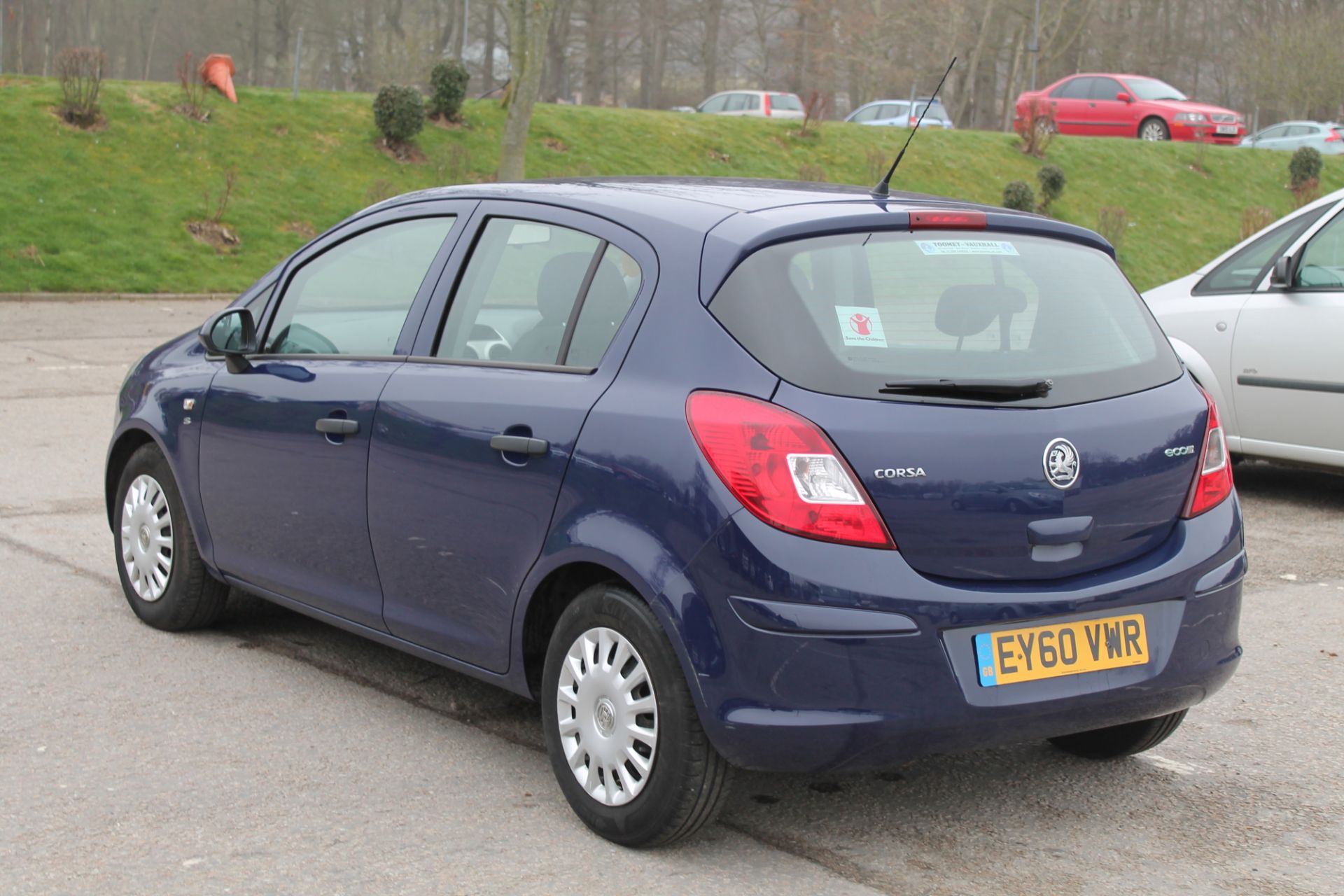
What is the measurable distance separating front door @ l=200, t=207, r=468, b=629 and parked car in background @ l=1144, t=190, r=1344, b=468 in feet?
16.9

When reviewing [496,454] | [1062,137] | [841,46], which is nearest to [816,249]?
[496,454]

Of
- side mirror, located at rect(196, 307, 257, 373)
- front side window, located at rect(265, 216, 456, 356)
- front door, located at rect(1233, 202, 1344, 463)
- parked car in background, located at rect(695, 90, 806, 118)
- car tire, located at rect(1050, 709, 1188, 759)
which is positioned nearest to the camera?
car tire, located at rect(1050, 709, 1188, 759)

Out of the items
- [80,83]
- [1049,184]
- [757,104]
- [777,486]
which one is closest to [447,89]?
[80,83]

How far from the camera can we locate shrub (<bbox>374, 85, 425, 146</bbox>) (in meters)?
25.4

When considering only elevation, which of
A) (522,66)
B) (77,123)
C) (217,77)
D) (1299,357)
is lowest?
(1299,357)

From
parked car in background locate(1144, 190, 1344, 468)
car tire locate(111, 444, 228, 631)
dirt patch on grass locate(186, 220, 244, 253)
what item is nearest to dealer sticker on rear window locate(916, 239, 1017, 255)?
car tire locate(111, 444, 228, 631)

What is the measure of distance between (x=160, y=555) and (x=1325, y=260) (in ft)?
20.7

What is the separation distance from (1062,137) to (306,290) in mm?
32383

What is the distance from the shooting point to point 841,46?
195ft

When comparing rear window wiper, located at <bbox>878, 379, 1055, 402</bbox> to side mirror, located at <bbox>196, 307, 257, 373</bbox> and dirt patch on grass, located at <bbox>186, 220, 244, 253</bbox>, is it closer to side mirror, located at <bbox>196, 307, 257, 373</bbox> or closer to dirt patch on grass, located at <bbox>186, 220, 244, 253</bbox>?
side mirror, located at <bbox>196, 307, 257, 373</bbox>

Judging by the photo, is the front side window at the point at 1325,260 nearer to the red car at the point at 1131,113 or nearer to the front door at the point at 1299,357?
the front door at the point at 1299,357

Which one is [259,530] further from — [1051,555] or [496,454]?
[1051,555]

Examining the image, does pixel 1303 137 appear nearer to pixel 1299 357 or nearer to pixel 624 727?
pixel 1299 357

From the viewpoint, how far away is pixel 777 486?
11.2 ft
